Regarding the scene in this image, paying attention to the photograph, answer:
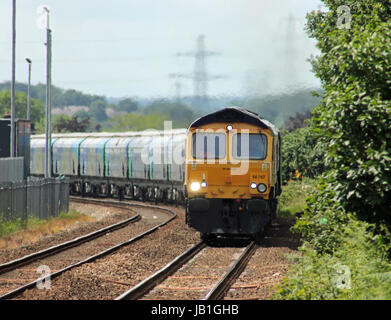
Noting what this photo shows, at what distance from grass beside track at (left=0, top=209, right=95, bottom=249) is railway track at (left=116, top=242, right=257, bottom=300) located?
5.24 meters

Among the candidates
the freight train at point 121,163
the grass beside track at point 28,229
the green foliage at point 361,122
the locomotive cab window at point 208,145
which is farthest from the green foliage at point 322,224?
the freight train at point 121,163

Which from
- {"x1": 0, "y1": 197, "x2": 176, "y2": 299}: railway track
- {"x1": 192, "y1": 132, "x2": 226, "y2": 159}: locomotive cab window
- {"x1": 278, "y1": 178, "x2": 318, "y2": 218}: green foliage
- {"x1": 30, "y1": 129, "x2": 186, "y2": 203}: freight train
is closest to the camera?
{"x1": 0, "y1": 197, "x2": 176, "y2": 299}: railway track

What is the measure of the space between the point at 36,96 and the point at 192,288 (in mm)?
173236

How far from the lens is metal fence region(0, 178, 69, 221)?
1964cm

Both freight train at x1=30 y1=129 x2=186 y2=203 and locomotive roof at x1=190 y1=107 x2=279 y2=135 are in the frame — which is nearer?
locomotive roof at x1=190 y1=107 x2=279 y2=135

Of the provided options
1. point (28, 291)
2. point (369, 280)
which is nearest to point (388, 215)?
point (369, 280)

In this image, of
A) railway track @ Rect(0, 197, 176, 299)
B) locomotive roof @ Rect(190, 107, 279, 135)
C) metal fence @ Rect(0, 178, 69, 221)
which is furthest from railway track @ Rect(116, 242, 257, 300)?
metal fence @ Rect(0, 178, 69, 221)

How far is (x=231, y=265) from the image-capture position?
1341 centimetres

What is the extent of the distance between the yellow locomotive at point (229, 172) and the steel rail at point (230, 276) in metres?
0.92

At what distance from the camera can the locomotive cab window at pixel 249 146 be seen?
1680cm

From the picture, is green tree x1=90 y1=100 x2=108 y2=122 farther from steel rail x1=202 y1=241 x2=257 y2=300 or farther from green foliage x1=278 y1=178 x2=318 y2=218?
steel rail x1=202 y1=241 x2=257 y2=300

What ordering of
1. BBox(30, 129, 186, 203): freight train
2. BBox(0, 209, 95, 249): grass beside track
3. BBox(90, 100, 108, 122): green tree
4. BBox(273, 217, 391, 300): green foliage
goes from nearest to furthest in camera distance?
1. BBox(273, 217, 391, 300): green foliage
2. BBox(0, 209, 95, 249): grass beside track
3. BBox(30, 129, 186, 203): freight train
4. BBox(90, 100, 108, 122): green tree

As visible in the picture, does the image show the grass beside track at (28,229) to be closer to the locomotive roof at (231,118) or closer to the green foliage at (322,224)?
the locomotive roof at (231,118)

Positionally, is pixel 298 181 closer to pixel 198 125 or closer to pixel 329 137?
pixel 198 125
